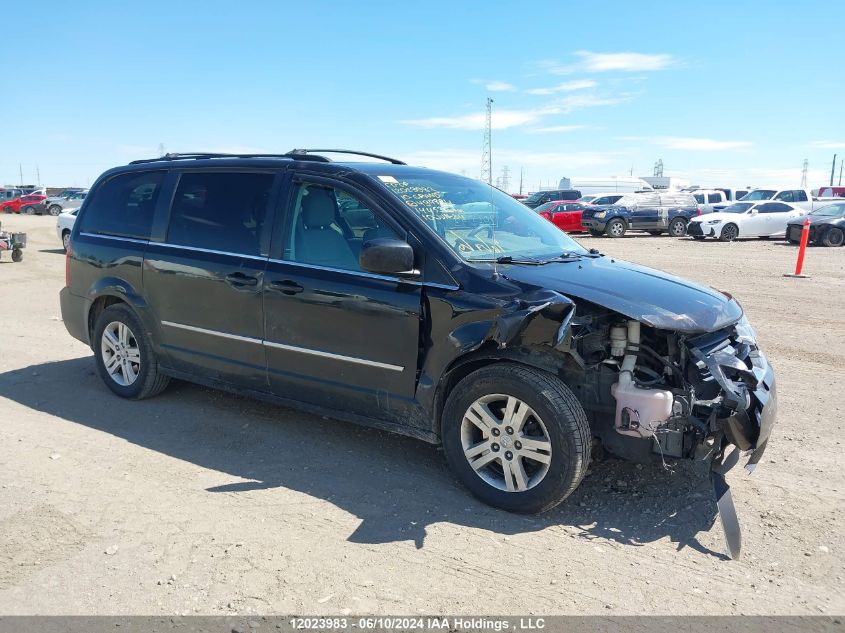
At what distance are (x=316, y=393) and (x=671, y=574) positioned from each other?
2.41 m

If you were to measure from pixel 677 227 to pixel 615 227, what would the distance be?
2847 millimetres

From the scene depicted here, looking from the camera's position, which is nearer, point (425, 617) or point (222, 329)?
point (425, 617)

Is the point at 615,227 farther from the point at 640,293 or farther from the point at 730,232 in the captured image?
the point at 640,293

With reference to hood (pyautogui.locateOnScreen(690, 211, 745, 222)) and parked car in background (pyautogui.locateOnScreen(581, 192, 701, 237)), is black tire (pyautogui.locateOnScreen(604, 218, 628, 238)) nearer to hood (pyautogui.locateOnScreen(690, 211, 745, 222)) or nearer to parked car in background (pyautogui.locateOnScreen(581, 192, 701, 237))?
parked car in background (pyautogui.locateOnScreen(581, 192, 701, 237))

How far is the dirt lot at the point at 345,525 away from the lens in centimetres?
321

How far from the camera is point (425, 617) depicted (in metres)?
3.05

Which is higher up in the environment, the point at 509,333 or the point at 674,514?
the point at 509,333

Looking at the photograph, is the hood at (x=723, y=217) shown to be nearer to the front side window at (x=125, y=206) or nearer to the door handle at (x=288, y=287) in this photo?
the front side window at (x=125, y=206)

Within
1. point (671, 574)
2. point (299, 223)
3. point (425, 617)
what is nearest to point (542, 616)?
point (425, 617)

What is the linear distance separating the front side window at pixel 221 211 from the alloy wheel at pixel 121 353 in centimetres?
98

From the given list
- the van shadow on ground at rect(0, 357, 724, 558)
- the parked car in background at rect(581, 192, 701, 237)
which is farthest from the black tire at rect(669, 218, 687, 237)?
the van shadow on ground at rect(0, 357, 724, 558)

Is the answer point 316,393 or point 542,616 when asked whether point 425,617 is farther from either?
point 316,393

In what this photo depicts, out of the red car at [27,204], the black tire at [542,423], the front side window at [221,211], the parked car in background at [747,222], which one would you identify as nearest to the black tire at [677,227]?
the parked car in background at [747,222]

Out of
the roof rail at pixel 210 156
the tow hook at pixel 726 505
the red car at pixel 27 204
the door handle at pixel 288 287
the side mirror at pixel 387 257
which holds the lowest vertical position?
the red car at pixel 27 204
